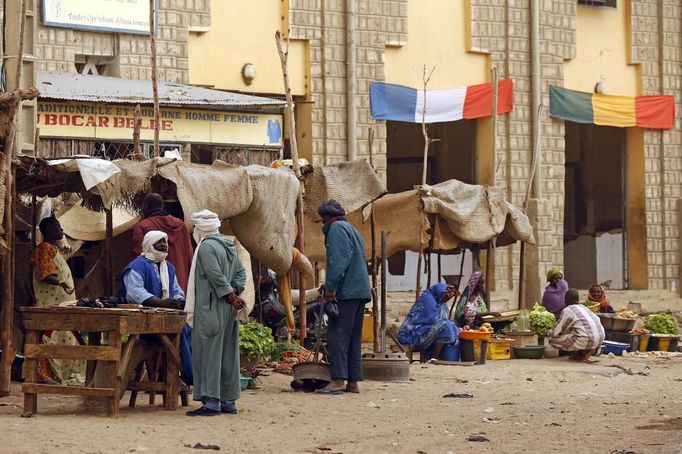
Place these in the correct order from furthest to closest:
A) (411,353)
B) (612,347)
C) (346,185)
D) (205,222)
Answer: (612,347), (411,353), (346,185), (205,222)

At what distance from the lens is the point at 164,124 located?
19.4 m

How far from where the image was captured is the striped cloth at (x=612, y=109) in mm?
25078

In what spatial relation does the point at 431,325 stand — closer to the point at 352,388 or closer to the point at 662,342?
the point at 352,388

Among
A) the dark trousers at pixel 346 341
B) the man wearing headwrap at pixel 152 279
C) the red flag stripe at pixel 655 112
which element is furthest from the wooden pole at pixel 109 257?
the red flag stripe at pixel 655 112

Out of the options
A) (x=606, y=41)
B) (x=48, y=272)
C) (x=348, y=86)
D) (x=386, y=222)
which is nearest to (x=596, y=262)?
(x=606, y=41)

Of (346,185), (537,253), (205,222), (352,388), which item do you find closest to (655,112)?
(537,253)

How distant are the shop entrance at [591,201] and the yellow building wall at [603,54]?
219cm

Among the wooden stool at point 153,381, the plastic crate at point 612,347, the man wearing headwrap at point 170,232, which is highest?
the man wearing headwrap at point 170,232

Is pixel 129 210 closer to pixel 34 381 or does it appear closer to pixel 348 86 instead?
pixel 34 381

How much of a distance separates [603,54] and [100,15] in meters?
9.77

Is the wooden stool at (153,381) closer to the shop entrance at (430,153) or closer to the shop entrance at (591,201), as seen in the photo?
the shop entrance at (430,153)

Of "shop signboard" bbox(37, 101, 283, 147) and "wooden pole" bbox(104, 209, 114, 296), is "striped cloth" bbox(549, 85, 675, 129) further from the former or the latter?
"wooden pole" bbox(104, 209, 114, 296)

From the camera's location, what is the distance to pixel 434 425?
11.5 metres

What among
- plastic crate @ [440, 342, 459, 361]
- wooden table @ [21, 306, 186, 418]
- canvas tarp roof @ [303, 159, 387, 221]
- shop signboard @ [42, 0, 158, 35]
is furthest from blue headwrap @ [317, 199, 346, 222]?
shop signboard @ [42, 0, 158, 35]
